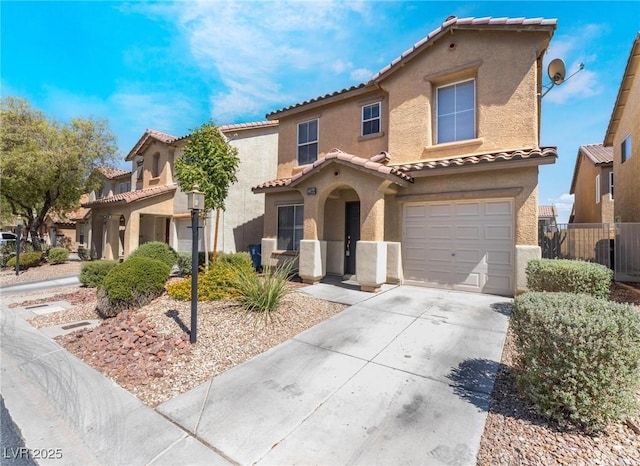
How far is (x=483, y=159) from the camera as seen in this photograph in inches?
329

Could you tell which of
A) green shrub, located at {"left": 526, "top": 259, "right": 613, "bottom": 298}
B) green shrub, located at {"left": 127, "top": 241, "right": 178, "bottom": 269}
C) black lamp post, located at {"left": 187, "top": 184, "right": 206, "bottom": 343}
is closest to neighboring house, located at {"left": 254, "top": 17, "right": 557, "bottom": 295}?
green shrub, located at {"left": 526, "top": 259, "right": 613, "bottom": 298}

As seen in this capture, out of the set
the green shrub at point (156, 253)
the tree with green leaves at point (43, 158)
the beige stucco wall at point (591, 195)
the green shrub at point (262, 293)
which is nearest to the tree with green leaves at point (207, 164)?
the green shrub at point (156, 253)

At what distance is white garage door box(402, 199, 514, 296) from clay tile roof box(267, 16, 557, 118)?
4.99 m

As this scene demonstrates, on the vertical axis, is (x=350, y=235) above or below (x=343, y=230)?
below

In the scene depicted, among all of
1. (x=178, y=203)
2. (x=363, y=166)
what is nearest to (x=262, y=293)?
(x=363, y=166)

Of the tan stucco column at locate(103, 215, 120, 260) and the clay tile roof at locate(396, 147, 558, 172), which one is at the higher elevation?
the clay tile roof at locate(396, 147, 558, 172)

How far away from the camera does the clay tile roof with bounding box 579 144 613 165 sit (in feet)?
62.5

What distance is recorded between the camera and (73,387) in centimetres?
435

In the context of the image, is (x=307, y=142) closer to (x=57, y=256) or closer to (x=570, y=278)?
(x=570, y=278)

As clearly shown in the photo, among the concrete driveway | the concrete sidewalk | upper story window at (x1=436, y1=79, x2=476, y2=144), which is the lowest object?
the concrete sidewalk

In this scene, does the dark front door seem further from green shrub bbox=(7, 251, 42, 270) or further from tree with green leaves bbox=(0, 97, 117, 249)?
green shrub bbox=(7, 251, 42, 270)

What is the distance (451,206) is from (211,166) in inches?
306

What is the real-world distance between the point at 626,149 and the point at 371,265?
16.0 m

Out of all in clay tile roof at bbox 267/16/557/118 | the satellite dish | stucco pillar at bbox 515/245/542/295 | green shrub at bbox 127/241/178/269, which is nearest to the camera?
stucco pillar at bbox 515/245/542/295
